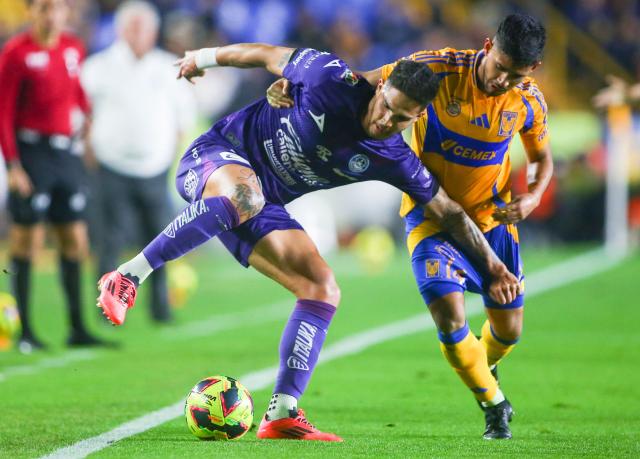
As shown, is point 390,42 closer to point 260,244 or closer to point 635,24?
point 635,24

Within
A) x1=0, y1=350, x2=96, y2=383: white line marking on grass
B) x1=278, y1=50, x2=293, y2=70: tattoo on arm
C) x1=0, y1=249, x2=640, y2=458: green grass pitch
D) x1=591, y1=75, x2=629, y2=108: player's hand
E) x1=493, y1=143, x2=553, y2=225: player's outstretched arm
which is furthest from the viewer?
x1=0, y1=350, x2=96, y2=383: white line marking on grass

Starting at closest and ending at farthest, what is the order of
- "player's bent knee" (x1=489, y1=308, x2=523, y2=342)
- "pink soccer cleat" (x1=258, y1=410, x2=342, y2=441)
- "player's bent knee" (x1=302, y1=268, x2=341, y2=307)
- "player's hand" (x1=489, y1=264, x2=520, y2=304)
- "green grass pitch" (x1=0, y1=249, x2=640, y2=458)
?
"green grass pitch" (x1=0, y1=249, x2=640, y2=458), "pink soccer cleat" (x1=258, y1=410, x2=342, y2=441), "player's bent knee" (x1=302, y1=268, x2=341, y2=307), "player's hand" (x1=489, y1=264, x2=520, y2=304), "player's bent knee" (x1=489, y1=308, x2=523, y2=342)

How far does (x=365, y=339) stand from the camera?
33.7 ft

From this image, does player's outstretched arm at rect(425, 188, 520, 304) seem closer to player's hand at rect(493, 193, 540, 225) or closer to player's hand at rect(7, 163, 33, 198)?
player's hand at rect(493, 193, 540, 225)

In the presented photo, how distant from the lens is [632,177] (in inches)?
826

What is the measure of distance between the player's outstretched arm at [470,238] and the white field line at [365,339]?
173 centimetres

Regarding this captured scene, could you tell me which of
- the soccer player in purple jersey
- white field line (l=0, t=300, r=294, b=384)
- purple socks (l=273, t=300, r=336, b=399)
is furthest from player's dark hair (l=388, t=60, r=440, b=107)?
white field line (l=0, t=300, r=294, b=384)

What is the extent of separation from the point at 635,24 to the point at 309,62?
19.5m

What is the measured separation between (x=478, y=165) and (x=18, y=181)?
14.1ft

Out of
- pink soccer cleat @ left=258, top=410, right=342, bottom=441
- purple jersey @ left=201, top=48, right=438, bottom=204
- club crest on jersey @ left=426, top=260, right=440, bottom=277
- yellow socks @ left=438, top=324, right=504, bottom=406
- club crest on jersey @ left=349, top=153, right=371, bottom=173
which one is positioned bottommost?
pink soccer cleat @ left=258, top=410, right=342, bottom=441

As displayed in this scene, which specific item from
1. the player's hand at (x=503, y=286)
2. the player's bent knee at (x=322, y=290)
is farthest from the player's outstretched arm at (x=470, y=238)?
the player's bent knee at (x=322, y=290)

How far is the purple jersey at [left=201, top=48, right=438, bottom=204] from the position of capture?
5.62 meters

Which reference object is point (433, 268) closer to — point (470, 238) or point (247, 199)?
point (470, 238)

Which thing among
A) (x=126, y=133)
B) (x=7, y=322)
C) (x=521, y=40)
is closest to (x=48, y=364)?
(x=7, y=322)
